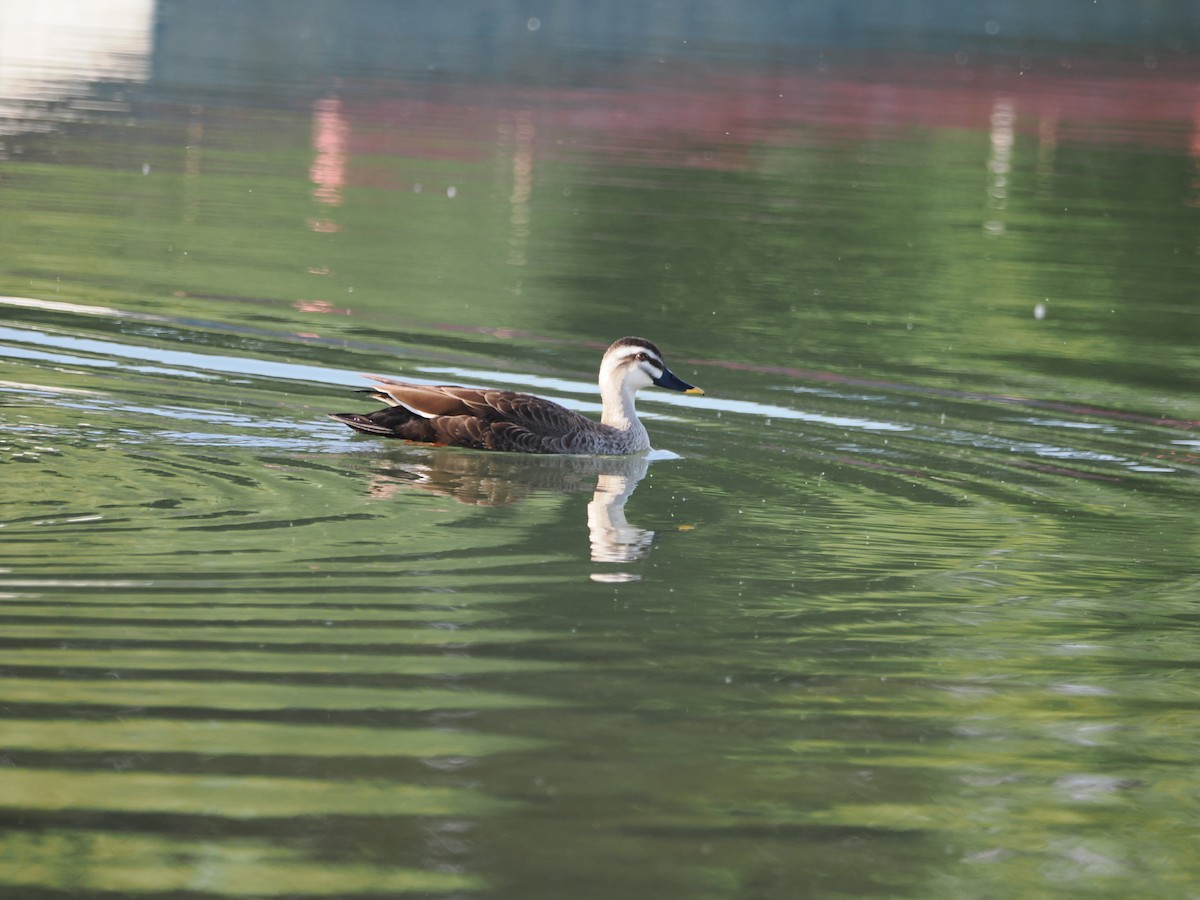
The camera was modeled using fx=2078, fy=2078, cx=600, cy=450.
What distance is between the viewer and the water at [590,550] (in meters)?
6.36

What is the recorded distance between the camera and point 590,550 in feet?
33.0

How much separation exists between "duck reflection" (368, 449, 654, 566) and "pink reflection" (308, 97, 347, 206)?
41.2ft

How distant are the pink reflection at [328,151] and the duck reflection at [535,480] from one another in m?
12.6

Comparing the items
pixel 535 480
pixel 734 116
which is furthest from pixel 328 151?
pixel 535 480

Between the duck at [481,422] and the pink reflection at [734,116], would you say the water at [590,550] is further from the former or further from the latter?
the pink reflection at [734,116]

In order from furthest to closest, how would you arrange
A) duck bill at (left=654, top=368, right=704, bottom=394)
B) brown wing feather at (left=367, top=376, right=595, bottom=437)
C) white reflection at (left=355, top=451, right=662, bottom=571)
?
duck bill at (left=654, top=368, right=704, bottom=394), brown wing feather at (left=367, top=376, right=595, bottom=437), white reflection at (left=355, top=451, right=662, bottom=571)

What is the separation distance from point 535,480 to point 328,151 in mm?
18391

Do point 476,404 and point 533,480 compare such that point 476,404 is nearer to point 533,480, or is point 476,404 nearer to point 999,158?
point 533,480

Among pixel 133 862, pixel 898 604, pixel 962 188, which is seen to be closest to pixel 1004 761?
pixel 898 604

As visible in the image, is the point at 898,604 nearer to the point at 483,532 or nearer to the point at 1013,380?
the point at 483,532

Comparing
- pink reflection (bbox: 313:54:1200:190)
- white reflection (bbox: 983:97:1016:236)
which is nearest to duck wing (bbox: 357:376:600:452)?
pink reflection (bbox: 313:54:1200:190)

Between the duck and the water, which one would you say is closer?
the water

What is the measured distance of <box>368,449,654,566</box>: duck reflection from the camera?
34.8 ft

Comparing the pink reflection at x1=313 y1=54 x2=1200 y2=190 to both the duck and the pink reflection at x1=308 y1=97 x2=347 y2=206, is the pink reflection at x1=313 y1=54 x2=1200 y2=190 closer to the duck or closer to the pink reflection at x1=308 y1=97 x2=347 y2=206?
the pink reflection at x1=308 y1=97 x2=347 y2=206
